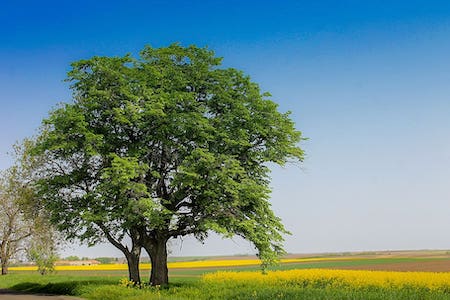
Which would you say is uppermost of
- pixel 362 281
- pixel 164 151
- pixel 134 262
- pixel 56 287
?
pixel 164 151

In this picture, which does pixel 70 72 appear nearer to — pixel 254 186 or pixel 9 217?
pixel 254 186

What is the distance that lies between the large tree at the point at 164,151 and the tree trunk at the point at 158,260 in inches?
2.6

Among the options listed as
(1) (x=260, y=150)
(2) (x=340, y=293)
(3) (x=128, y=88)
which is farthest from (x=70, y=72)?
(2) (x=340, y=293)

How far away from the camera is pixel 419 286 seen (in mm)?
28078

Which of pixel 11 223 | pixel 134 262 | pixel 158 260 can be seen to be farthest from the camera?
pixel 11 223

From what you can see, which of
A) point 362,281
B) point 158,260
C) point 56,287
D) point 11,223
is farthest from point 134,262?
point 11,223

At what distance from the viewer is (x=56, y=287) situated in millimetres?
35500

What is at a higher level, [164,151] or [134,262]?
[164,151]

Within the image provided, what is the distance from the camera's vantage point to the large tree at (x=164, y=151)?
30.8 m

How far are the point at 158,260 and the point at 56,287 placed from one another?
25.4 feet

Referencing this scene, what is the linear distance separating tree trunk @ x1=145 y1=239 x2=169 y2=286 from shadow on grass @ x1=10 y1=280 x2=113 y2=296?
134 inches

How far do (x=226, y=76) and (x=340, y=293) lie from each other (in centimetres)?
1679

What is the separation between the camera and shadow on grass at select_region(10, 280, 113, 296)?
33037 mm

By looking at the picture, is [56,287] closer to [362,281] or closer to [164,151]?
[164,151]
